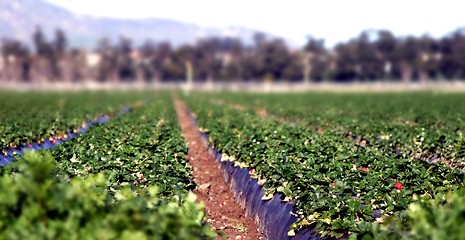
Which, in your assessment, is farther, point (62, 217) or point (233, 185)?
point (233, 185)

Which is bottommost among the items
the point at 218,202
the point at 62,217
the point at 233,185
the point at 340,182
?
the point at 218,202

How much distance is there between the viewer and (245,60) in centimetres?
12912

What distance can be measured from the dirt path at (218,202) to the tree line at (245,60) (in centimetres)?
9969

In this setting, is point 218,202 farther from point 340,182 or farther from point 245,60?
point 245,60

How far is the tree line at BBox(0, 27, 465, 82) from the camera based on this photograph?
403 ft

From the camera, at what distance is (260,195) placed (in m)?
10.3

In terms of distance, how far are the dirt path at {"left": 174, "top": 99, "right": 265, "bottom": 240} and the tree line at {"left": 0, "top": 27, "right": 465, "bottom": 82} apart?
9969 centimetres

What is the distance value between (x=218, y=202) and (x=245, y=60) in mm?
117959

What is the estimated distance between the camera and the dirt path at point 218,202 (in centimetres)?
1002

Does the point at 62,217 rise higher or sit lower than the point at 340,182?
higher

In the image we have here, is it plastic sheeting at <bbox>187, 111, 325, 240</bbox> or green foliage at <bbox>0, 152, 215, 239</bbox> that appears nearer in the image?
green foliage at <bbox>0, 152, 215, 239</bbox>

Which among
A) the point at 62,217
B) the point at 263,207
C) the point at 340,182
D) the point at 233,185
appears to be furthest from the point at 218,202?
the point at 62,217

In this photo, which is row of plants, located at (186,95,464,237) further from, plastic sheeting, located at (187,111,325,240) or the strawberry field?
plastic sheeting, located at (187,111,325,240)

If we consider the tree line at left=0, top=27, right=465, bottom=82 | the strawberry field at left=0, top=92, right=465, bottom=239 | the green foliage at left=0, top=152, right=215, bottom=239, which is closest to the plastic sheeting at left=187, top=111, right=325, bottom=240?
the strawberry field at left=0, top=92, right=465, bottom=239
